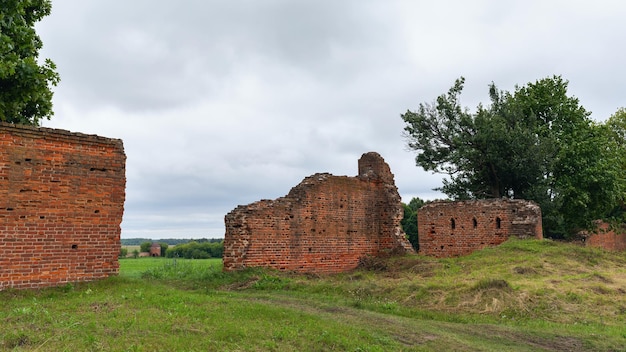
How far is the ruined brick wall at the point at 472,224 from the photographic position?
16.0m

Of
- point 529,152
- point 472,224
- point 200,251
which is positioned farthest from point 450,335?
point 200,251

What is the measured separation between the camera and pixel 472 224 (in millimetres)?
16719

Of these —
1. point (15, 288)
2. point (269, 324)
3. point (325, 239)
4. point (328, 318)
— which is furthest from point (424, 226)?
point (15, 288)

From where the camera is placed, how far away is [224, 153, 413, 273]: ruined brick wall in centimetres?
1305

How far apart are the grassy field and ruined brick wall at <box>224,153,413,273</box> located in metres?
0.97

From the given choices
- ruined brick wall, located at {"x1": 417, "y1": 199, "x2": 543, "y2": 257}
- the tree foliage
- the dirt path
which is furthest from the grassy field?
the tree foliage

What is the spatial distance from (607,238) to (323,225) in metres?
23.2

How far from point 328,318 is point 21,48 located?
27.0ft

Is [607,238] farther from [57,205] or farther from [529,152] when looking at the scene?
[57,205]

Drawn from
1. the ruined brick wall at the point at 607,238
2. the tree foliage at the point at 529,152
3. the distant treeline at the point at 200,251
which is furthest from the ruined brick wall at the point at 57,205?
the distant treeline at the point at 200,251

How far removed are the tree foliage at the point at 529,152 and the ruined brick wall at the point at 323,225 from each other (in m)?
6.81

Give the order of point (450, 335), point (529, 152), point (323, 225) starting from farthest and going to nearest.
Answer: point (529, 152)
point (323, 225)
point (450, 335)

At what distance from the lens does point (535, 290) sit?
9273 mm

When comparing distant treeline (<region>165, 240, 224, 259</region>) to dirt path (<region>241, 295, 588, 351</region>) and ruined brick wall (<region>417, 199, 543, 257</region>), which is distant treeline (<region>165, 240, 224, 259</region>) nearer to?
ruined brick wall (<region>417, 199, 543, 257</region>)
